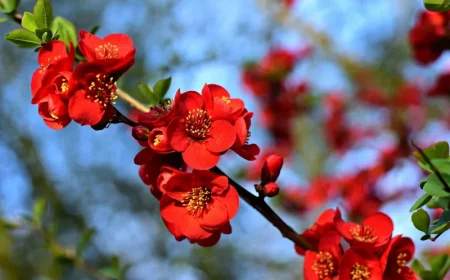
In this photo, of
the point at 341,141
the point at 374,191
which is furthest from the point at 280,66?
the point at 341,141

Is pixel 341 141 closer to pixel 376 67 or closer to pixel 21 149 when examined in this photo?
pixel 376 67

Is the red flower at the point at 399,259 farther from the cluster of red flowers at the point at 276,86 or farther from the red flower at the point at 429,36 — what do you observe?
the cluster of red flowers at the point at 276,86

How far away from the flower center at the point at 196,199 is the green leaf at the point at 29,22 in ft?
1.19

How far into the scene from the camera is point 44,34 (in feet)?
2.38

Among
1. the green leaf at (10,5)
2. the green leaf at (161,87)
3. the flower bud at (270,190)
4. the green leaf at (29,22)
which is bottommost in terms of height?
the flower bud at (270,190)

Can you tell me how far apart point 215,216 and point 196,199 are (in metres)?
0.04

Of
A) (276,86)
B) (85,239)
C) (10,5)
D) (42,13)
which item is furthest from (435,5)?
(276,86)

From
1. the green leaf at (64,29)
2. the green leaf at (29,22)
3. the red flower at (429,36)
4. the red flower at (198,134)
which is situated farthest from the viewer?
the red flower at (429,36)

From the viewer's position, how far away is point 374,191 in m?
2.42

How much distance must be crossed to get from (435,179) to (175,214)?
1.14 ft

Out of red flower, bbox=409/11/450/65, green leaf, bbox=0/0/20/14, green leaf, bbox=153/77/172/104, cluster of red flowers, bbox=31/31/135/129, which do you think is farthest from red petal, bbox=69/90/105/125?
red flower, bbox=409/11/450/65

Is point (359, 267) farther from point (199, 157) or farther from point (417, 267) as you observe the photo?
point (199, 157)

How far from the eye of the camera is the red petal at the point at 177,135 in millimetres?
660

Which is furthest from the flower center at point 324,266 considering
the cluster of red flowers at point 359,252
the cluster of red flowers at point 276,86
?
the cluster of red flowers at point 276,86
